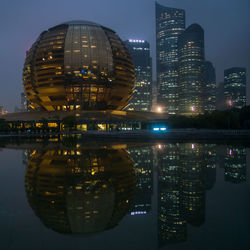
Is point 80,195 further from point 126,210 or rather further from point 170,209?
point 170,209

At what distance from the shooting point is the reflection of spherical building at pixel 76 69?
90875 millimetres

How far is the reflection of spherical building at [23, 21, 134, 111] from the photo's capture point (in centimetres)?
9088

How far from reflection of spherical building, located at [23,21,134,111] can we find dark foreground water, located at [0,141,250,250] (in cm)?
8065

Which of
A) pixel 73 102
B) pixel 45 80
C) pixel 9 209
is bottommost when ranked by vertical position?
pixel 9 209

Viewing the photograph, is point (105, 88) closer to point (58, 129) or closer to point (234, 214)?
point (58, 129)

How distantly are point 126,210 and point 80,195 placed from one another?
2480mm

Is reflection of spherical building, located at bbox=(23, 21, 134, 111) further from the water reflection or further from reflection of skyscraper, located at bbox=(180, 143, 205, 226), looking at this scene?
reflection of skyscraper, located at bbox=(180, 143, 205, 226)

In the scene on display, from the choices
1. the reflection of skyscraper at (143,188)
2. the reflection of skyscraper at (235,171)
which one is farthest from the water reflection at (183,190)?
the reflection of skyscraper at (143,188)

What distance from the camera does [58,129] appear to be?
8656 cm

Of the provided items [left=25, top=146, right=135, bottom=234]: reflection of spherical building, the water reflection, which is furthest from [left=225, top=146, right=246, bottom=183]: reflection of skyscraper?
[left=25, top=146, right=135, bottom=234]: reflection of spherical building

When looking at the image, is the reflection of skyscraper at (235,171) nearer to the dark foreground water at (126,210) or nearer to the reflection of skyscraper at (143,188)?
the dark foreground water at (126,210)

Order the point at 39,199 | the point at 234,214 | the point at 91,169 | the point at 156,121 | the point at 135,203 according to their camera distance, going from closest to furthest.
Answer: the point at 234,214
the point at 135,203
the point at 39,199
the point at 91,169
the point at 156,121

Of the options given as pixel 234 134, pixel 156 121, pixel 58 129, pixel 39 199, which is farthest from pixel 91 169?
pixel 58 129

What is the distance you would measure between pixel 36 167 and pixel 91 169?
4050mm
